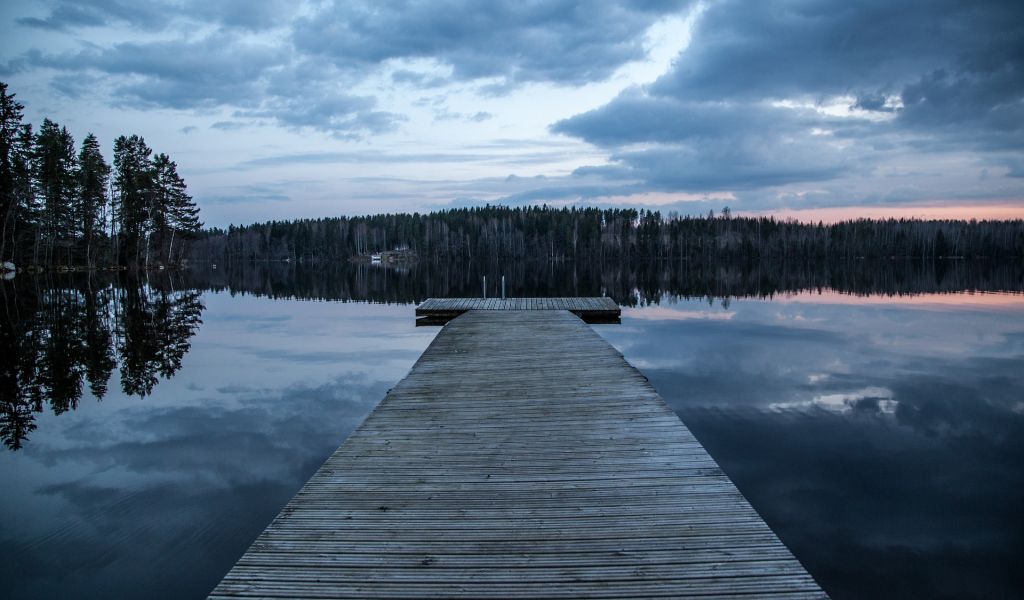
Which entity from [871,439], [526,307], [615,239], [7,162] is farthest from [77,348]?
[615,239]

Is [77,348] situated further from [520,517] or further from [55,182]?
[55,182]

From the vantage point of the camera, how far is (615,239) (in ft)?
432

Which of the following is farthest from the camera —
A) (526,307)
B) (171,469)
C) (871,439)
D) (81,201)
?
(81,201)

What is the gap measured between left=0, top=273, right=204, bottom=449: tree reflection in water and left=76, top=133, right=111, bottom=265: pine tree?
3000 cm

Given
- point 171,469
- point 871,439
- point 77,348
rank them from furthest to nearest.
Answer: point 77,348 → point 871,439 → point 171,469

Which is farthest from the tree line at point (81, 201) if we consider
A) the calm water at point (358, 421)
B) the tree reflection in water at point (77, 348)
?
the calm water at point (358, 421)

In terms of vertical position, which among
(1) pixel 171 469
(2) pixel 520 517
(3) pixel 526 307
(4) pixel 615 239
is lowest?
(1) pixel 171 469

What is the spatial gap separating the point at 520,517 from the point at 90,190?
204 feet

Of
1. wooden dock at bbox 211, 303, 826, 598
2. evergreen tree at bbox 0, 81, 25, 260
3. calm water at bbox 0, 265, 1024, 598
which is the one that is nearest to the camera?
wooden dock at bbox 211, 303, 826, 598

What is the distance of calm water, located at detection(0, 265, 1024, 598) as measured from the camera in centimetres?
530

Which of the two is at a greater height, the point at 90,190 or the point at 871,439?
the point at 90,190

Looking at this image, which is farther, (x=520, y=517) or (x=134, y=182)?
(x=134, y=182)

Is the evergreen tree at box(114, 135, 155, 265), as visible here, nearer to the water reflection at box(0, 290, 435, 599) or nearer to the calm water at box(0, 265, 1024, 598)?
the calm water at box(0, 265, 1024, 598)

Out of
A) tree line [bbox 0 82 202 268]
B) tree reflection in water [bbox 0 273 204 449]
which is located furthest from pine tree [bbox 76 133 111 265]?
tree reflection in water [bbox 0 273 204 449]
